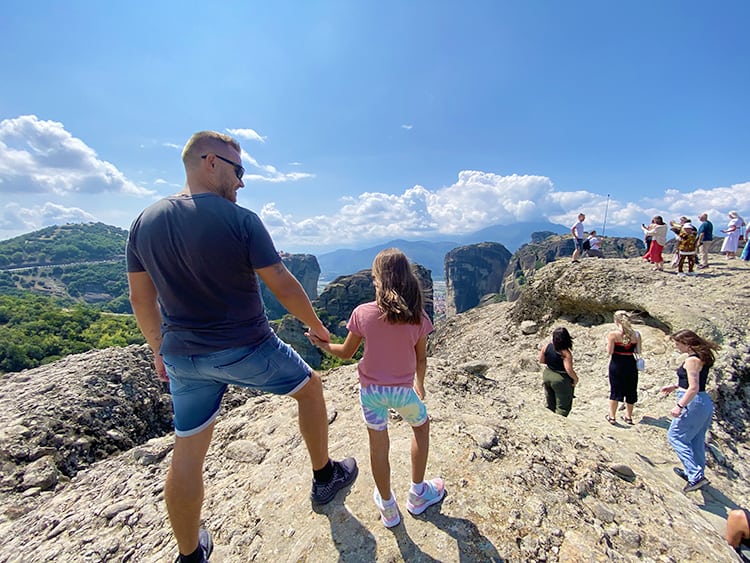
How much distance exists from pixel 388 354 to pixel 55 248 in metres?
224

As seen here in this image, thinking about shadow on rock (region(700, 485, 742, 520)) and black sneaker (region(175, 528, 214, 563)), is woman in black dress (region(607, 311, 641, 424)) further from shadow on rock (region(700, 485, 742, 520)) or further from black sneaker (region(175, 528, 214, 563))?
black sneaker (region(175, 528, 214, 563))

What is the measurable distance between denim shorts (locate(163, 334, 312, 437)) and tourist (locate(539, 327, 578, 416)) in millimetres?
6207

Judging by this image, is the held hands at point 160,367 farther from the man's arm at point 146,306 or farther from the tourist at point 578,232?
the tourist at point 578,232

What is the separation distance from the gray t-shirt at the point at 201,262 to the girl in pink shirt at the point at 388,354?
98 centimetres

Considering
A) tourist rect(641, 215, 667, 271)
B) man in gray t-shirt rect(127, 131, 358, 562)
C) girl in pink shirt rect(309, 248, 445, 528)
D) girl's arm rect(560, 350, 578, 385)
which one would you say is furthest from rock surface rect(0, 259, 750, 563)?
tourist rect(641, 215, 667, 271)

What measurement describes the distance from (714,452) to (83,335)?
58.2 metres

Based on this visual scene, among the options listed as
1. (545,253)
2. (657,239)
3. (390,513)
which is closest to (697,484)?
(390,513)

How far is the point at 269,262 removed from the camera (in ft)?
9.02

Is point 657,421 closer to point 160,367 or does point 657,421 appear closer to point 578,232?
point 160,367

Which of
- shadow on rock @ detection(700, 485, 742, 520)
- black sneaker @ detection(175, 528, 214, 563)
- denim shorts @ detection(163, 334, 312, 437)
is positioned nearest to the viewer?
denim shorts @ detection(163, 334, 312, 437)

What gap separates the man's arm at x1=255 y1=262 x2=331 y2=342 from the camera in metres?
2.74

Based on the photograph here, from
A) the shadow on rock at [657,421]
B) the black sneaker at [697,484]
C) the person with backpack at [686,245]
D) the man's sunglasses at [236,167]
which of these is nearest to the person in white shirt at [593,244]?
the person with backpack at [686,245]

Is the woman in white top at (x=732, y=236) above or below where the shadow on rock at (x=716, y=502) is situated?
above

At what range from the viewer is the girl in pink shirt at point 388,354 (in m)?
3.11
